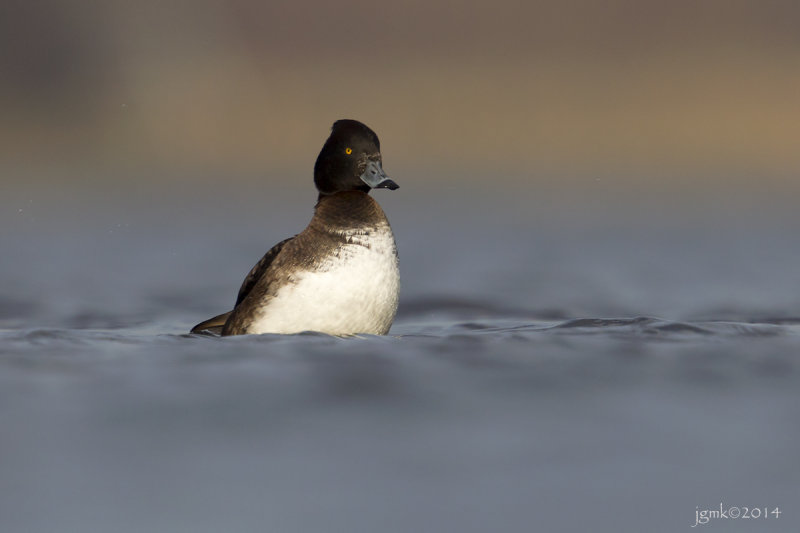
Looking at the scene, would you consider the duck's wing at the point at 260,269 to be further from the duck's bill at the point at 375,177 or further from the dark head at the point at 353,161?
the duck's bill at the point at 375,177

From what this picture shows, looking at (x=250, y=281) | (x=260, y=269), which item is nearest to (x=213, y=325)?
(x=250, y=281)

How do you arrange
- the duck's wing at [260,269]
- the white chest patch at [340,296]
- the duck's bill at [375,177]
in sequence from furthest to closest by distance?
the duck's wing at [260,269], the duck's bill at [375,177], the white chest patch at [340,296]

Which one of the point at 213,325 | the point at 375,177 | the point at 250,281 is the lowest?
the point at 213,325

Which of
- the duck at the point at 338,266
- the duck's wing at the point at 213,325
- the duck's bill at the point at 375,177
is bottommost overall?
the duck's wing at the point at 213,325

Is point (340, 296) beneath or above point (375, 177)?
beneath

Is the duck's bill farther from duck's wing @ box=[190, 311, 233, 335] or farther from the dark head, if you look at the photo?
duck's wing @ box=[190, 311, 233, 335]

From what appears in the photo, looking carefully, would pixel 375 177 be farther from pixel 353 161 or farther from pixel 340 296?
pixel 340 296

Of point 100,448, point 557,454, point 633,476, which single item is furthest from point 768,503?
Result: point 100,448

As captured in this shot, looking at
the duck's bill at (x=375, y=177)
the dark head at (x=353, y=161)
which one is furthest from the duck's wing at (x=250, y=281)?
the duck's bill at (x=375, y=177)
